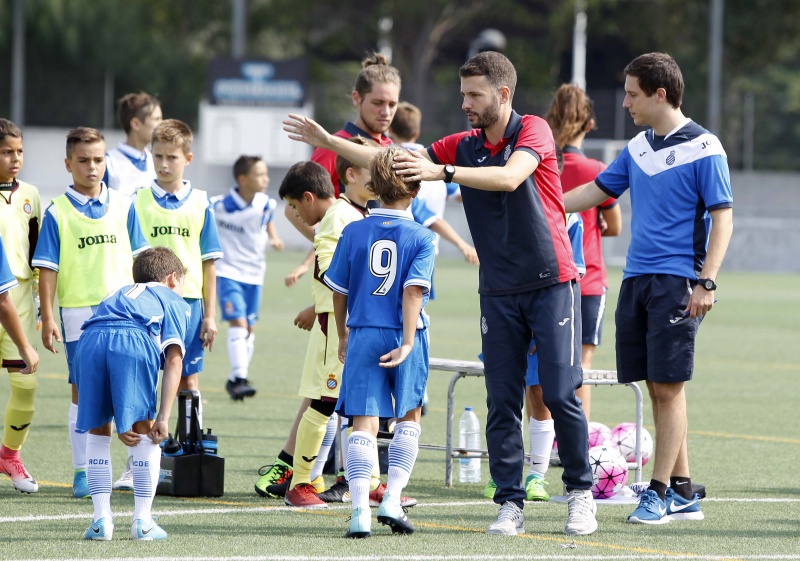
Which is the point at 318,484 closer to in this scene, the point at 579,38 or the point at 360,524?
the point at 360,524

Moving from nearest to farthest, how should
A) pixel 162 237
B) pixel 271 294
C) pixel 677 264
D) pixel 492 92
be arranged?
pixel 492 92
pixel 677 264
pixel 162 237
pixel 271 294

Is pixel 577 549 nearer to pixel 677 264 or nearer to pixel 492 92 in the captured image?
pixel 677 264

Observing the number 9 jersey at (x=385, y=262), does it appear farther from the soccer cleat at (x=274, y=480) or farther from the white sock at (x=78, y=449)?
the white sock at (x=78, y=449)

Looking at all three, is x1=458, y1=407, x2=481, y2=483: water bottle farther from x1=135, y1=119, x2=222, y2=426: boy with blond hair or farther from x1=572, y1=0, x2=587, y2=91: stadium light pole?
x1=572, y1=0, x2=587, y2=91: stadium light pole

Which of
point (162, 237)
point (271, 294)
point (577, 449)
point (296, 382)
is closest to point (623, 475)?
point (577, 449)

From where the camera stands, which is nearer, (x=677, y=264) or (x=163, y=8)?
(x=677, y=264)

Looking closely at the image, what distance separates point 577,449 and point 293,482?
1.56 meters

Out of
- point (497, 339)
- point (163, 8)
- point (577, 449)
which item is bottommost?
point (577, 449)

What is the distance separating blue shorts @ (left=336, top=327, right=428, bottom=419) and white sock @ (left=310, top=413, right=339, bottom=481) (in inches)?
39.6

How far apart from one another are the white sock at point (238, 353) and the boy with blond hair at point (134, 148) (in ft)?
8.58

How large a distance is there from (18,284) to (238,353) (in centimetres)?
411

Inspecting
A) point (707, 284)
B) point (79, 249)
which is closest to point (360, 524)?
point (707, 284)

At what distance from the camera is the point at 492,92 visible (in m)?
6.12

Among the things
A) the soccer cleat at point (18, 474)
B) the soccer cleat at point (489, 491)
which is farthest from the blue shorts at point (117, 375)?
the soccer cleat at point (489, 491)
